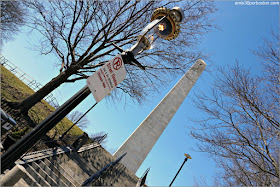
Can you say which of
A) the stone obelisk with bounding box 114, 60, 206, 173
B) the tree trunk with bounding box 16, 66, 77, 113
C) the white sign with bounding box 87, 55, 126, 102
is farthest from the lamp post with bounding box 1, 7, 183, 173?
the stone obelisk with bounding box 114, 60, 206, 173

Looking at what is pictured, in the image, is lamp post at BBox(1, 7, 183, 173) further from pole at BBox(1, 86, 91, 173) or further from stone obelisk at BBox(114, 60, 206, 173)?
stone obelisk at BBox(114, 60, 206, 173)

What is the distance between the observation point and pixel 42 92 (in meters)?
7.16

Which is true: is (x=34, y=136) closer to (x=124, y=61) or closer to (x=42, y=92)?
(x=124, y=61)

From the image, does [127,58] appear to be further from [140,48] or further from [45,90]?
[45,90]

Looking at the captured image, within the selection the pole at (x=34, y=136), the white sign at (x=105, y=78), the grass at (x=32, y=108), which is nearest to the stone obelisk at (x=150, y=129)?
the grass at (x=32, y=108)

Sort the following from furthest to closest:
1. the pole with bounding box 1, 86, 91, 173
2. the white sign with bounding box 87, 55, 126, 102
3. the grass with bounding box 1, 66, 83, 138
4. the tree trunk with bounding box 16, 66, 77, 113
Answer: the grass with bounding box 1, 66, 83, 138
the tree trunk with bounding box 16, 66, 77, 113
the white sign with bounding box 87, 55, 126, 102
the pole with bounding box 1, 86, 91, 173

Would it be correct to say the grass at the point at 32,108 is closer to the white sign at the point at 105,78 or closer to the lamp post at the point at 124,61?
the lamp post at the point at 124,61

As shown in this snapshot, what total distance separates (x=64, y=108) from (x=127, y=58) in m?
1.51

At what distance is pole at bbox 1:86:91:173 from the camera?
6.35ft

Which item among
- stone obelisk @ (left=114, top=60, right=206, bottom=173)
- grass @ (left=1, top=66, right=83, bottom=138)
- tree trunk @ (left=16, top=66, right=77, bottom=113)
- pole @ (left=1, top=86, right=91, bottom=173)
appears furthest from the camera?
stone obelisk @ (left=114, top=60, right=206, bottom=173)

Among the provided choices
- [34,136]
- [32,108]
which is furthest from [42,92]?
[34,136]

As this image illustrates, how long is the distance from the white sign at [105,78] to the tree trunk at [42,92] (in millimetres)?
5230

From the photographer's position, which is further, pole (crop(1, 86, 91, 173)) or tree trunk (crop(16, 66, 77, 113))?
tree trunk (crop(16, 66, 77, 113))

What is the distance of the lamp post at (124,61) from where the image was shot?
199 centimetres
